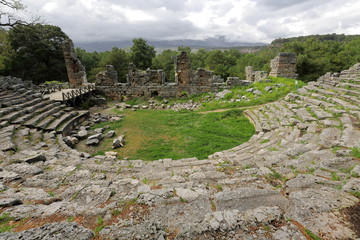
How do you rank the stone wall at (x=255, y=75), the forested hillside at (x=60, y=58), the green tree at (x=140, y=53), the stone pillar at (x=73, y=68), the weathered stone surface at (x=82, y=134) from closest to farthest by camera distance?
the weathered stone surface at (x=82, y=134)
the stone wall at (x=255, y=75)
the stone pillar at (x=73, y=68)
the forested hillside at (x=60, y=58)
the green tree at (x=140, y=53)

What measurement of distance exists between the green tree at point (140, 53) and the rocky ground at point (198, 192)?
29.9 meters

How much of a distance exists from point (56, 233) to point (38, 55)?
3559cm

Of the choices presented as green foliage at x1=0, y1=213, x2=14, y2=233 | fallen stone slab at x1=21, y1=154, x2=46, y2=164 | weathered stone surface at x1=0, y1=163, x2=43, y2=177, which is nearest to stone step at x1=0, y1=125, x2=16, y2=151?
fallen stone slab at x1=21, y1=154, x2=46, y2=164

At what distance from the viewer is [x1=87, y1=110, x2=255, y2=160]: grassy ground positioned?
713cm

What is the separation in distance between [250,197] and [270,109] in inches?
320

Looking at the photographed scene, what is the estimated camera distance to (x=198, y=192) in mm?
3277

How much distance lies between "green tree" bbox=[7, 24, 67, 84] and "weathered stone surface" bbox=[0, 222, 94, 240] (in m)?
31.2

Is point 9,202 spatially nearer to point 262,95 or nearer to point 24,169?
point 24,169

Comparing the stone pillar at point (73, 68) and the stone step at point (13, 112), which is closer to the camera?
the stone step at point (13, 112)

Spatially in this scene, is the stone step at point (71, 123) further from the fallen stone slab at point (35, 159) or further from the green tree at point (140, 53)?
the green tree at point (140, 53)

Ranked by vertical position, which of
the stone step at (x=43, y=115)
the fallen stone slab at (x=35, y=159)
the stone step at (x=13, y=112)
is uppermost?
the stone step at (x=13, y=112)

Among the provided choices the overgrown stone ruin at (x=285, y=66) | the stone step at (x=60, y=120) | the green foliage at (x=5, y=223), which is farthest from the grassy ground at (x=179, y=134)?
the overgrown stone ruin at (x=285, y=66)

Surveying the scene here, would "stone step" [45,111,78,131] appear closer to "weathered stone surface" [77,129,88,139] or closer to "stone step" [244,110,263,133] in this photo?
"weathered stone surface" [77,129,88,139]

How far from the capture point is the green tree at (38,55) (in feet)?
86.4
